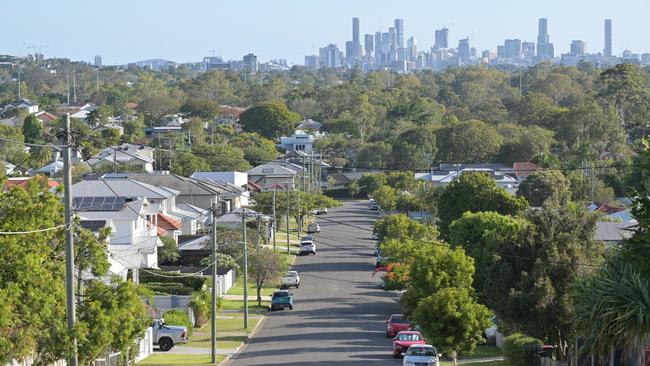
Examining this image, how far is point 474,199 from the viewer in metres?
74.4

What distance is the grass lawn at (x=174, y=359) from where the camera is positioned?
4188cm

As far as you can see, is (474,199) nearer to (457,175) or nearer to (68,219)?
(457,175)

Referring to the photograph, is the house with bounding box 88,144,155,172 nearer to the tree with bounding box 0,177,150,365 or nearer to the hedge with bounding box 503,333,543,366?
the hedge with bounding box 503,333,543,366

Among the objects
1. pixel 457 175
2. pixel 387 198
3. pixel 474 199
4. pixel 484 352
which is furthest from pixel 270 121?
pixel 484 352

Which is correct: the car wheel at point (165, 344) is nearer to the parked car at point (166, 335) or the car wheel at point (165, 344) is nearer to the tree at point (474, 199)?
the parked car at point (166, 335)

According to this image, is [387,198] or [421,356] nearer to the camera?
[421,356]

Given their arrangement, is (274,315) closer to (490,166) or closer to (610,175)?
(610,175)

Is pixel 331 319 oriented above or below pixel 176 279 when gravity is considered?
below

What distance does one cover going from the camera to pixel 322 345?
46.1 metres

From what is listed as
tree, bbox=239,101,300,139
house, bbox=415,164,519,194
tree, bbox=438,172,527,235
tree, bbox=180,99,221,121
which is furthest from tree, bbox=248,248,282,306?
tree, bbox=180,99,221,121

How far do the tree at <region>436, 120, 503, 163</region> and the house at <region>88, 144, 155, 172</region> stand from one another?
33.4 m

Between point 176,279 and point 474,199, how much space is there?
839 inches

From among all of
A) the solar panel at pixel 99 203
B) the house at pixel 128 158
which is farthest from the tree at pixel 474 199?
the house at pixel 128 158

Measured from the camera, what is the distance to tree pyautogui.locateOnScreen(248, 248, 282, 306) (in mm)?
63250
